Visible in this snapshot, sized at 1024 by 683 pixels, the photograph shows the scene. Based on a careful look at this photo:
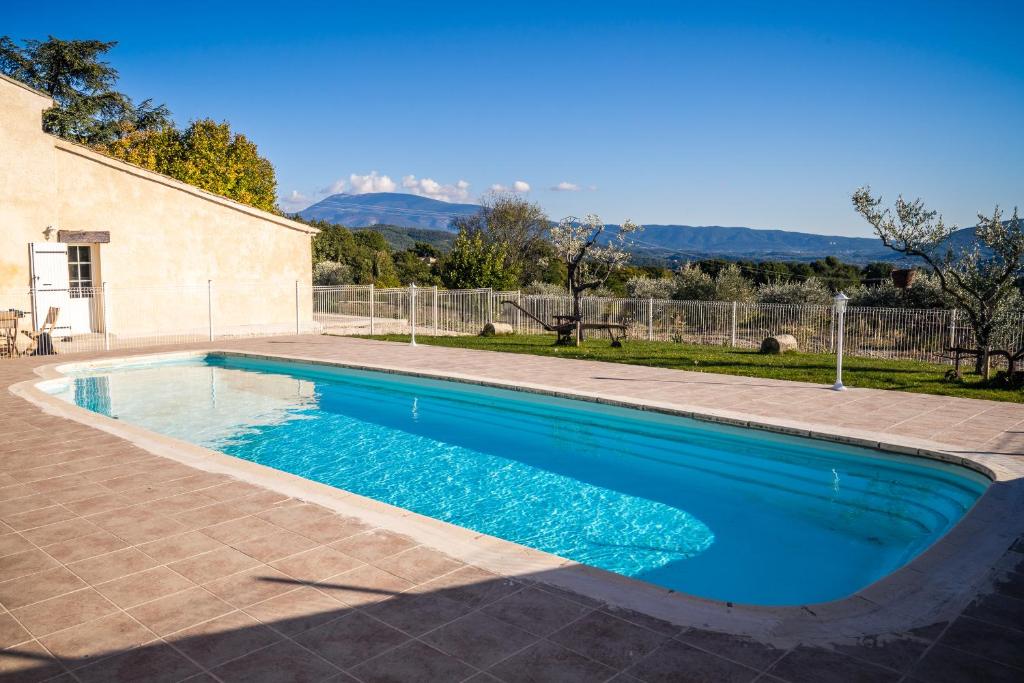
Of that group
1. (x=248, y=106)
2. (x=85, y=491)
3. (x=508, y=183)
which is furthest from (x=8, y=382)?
(x=508, y=183)

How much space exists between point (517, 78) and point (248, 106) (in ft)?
49.3

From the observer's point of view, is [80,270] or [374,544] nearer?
[374,544]

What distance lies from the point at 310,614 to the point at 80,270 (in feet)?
55.4

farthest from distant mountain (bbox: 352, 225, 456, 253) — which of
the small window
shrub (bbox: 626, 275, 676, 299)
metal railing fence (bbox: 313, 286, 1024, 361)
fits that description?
the small window

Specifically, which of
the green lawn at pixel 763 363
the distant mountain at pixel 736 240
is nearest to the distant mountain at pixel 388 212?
the green lawn at pixel 763 363

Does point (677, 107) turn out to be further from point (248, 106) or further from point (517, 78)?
point (248, 106)

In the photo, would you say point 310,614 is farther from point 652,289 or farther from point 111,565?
point 652,289

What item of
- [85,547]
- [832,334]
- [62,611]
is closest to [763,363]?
[832,334]

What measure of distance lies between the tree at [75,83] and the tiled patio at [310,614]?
110 ft

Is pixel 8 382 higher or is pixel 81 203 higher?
pixel 81 203

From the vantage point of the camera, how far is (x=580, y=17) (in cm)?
1986

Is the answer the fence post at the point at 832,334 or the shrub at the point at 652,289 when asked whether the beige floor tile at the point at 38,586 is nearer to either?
the fence post at the point at 832,334

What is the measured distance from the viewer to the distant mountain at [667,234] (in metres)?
76.1

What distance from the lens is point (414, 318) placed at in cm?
1750
